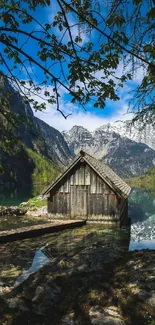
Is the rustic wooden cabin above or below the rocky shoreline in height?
above

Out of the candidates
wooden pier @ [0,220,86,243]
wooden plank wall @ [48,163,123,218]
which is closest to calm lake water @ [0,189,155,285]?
wooden pier @ [0,220,86,243]

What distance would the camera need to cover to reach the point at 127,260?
9820 millimetres

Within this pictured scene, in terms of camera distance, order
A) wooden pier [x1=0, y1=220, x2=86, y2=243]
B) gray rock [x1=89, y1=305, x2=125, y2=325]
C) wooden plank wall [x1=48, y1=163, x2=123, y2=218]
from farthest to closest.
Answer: wooden plank wall [x1=48, y1=163, x2=123, y2=218] → wooden pier [x1=0, y1=220, x2=86, y2=243] → gray rock [x1=89, y1=305, x2=125, y2=325]

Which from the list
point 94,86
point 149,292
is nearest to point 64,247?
point 149,292

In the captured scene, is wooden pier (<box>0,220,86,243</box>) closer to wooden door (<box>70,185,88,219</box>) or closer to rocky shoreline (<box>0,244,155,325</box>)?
wooden door (<box>70,185,88,219</box>)

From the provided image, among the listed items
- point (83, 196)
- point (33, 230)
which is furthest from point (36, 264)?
point (83, 196)

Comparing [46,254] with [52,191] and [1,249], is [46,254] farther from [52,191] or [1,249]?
[52,191]

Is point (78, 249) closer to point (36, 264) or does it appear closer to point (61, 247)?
point (61, 247)

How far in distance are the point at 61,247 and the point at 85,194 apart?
8647 mm

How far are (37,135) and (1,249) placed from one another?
10.4 meters

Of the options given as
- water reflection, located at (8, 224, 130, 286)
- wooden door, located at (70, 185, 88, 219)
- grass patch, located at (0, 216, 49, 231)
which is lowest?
grass patch, located at (0, 216, 49, 231)

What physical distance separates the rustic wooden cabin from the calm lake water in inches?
53.0

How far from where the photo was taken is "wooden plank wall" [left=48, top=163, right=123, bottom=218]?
79.7 ft

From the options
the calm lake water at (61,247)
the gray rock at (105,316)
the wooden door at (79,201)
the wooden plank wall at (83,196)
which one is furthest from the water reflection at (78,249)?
the gray rock at (105,316)
